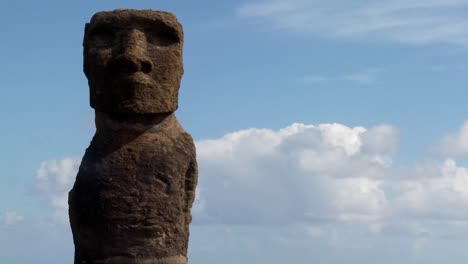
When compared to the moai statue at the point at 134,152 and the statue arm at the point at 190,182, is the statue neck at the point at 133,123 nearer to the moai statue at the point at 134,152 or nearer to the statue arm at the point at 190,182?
the moai statue at the point at 134,152

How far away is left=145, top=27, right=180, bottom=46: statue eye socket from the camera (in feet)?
48.8

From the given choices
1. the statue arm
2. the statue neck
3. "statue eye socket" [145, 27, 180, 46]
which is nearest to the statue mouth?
the statue neck

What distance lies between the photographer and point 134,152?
569 inches

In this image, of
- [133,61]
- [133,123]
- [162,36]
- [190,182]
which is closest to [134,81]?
[133,61]

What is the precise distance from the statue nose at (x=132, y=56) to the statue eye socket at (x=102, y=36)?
237mm

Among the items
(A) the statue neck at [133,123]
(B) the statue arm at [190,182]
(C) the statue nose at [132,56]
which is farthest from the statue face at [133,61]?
(B) the statue arm at [190,182]

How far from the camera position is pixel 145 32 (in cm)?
1485

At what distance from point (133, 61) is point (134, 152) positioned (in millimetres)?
1184

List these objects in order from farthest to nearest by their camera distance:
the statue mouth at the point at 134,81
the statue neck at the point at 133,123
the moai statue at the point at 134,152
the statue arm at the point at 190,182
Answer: the statue arm at the point at 190,182
the statue neck at the point at 133,123
the statue mouth at the point at 134,81
the moai statue at the point at 134,152

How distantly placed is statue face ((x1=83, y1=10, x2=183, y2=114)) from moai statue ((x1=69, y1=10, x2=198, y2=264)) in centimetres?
1

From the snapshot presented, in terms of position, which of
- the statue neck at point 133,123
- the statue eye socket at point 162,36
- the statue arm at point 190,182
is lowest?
the statue arm at point 190,182

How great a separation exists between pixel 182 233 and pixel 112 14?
3.06 metres

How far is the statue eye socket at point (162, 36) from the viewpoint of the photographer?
1488cm

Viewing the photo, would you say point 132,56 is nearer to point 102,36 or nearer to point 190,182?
point 102,36
